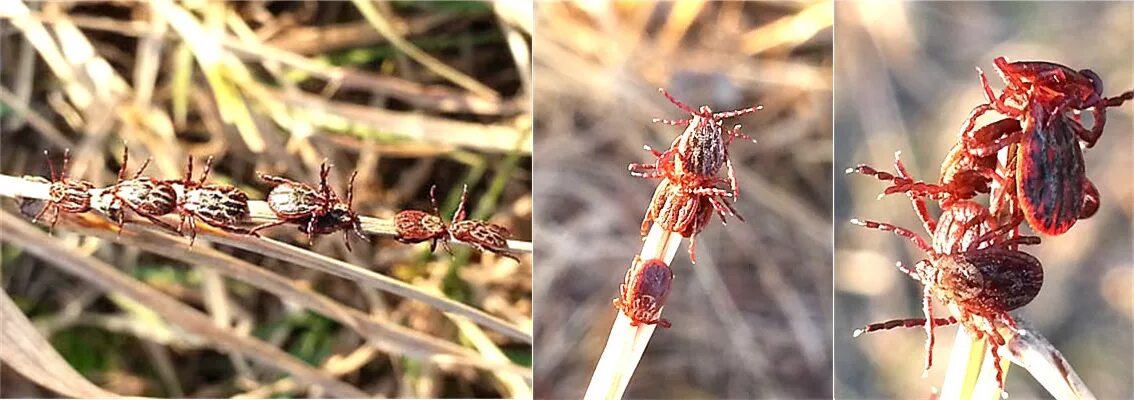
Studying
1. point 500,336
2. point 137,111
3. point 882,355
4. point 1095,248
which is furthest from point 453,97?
point 1095,248

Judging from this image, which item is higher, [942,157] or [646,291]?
[942,157]

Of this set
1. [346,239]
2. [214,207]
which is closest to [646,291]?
[346,239]

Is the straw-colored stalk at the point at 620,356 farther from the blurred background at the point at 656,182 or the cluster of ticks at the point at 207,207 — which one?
the cluster of ticks at the point at 207,207

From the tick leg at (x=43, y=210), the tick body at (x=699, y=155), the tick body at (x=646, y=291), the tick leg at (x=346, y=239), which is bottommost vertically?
the tick body at (x=646, y=291)

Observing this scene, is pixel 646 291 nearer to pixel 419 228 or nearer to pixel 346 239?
pixel 419 228

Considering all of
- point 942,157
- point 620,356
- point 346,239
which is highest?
point 942,157

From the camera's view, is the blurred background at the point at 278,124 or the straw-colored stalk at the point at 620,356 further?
the blurred background at the point at 278,124

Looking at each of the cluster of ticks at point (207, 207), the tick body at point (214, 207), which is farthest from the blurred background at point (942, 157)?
the tick body at point (214, 207)
